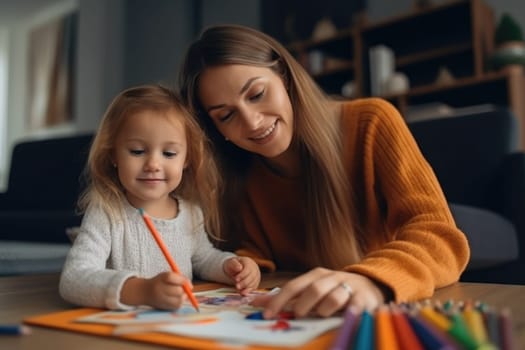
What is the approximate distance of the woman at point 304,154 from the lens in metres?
0.94

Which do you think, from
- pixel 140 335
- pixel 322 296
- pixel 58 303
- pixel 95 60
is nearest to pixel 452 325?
pixel 322 296

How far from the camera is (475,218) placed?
1272mm

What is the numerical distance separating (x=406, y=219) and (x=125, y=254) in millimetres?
467

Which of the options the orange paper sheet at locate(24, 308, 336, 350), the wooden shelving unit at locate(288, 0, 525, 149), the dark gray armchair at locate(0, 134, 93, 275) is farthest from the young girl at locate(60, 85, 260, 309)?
the wooden shelving unit at locate(288, 0, 525, 149)

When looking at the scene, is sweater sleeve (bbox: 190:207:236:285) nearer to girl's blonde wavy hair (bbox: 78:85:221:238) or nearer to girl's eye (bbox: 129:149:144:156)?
girl's blonde wavy hair (bbox: 78:85:221:238)

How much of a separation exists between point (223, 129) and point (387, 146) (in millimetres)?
326

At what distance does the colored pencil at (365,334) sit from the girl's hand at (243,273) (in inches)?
11.0

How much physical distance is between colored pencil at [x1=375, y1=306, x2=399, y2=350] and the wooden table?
10 centimetres

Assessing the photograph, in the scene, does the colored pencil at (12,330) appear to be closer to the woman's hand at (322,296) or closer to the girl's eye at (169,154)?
the woman's hand at (322,296)

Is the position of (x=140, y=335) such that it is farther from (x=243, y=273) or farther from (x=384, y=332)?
(x=243, y=273)

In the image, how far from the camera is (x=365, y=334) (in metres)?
0.41

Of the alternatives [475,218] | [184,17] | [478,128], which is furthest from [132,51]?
[475,218]

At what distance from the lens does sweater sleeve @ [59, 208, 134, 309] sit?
61 centimetres

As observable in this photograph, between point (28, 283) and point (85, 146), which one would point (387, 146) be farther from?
point (85, 146)
